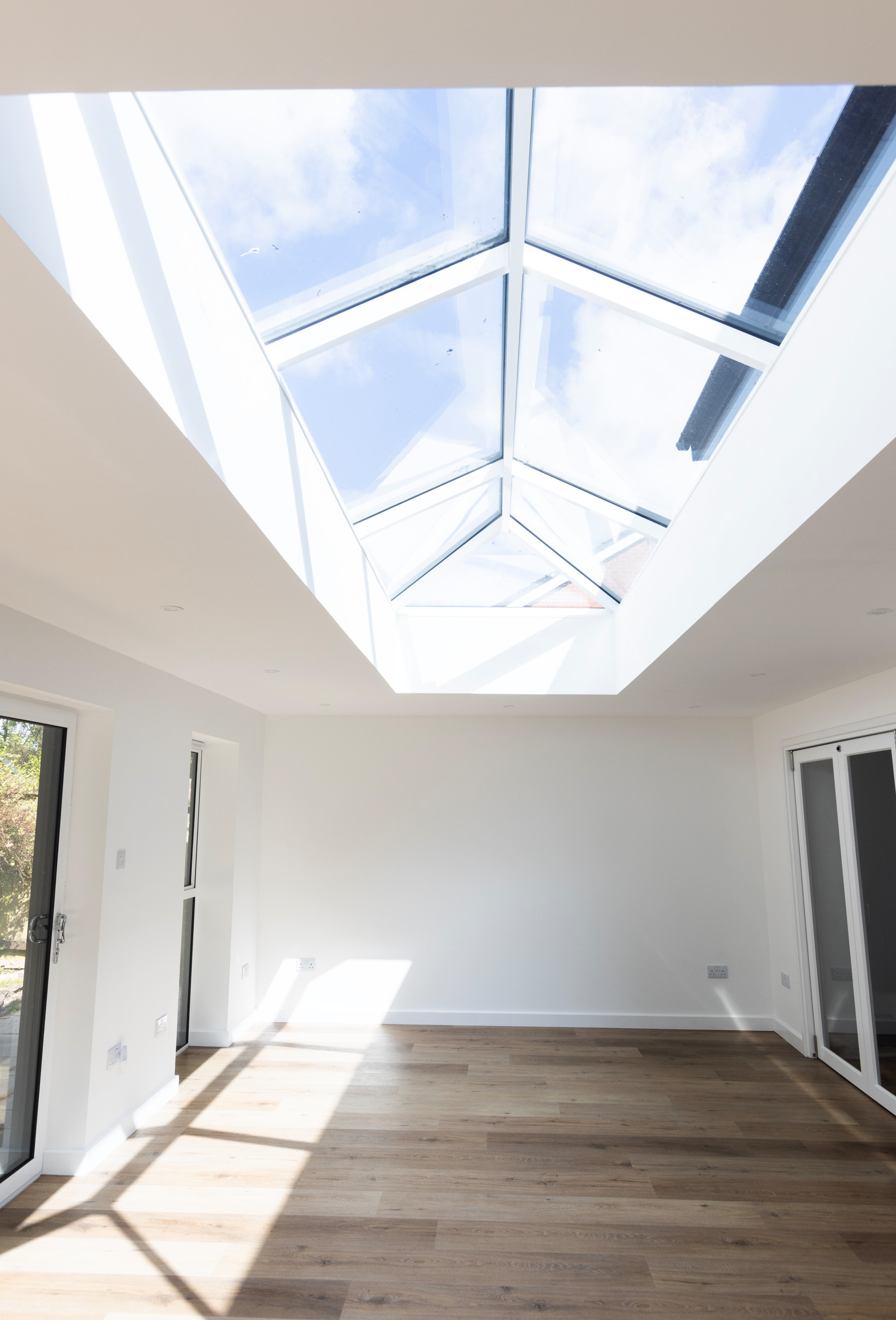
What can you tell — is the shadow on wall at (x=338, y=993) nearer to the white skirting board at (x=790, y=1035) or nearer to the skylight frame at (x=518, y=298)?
the white skirting board at (x=790, y=1035)

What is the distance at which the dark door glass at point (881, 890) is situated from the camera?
13.9ft

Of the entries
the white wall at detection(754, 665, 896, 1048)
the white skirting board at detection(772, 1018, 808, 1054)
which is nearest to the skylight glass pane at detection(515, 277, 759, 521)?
A: the white wall at detection(754, 665, 896, 1048)

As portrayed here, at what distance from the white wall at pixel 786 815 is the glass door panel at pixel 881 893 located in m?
0.30

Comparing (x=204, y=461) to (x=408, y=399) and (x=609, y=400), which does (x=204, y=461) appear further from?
(x=609, y=400)

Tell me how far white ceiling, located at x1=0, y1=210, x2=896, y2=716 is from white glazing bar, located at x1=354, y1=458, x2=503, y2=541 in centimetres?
71

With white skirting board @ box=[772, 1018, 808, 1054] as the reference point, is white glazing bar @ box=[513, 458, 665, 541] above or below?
above

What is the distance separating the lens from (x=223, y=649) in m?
3.62

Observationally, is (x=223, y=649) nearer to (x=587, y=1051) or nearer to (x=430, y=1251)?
(x=430, y=1251)

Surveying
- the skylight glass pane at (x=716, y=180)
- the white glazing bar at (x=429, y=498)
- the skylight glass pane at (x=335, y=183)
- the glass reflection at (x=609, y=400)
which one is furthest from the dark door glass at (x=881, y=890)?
the skylight glass pane at (x=335, y=183)

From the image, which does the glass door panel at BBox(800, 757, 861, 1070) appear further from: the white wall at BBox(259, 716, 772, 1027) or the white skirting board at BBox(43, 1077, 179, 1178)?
the white skirting board at BBox(43, 1077, 179, 1178)

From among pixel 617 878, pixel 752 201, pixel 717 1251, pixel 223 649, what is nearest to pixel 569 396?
pixel 752 201

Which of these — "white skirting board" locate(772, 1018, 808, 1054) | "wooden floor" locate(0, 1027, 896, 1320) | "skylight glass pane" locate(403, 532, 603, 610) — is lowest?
"wooden floor" locate(0, 1027, 896, 1320)

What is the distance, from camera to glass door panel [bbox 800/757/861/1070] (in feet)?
15.3

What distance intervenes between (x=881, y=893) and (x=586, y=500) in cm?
267
